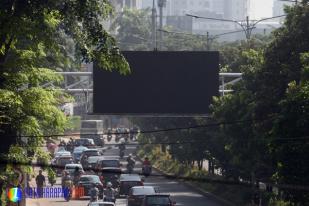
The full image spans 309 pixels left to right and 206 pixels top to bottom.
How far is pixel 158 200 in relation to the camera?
39.8 m

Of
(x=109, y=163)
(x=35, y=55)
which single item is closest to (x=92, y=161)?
(x=109, y=163)

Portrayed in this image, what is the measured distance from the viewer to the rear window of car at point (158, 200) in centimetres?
3950

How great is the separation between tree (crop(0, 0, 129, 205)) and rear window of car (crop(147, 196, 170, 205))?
10209 mm

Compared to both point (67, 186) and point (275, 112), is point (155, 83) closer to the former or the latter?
point (275, 112)

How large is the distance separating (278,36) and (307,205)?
8220mm

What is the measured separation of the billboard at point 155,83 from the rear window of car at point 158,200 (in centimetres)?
384

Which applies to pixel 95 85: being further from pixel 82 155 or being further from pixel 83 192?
pixel 82 155

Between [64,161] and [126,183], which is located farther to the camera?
[64,161]

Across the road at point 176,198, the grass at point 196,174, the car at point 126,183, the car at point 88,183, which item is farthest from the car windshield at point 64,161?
the car at point 126,183

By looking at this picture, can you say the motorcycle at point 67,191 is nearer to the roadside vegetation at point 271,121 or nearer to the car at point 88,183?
the car at point 88,183

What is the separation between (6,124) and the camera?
2650 centimetres

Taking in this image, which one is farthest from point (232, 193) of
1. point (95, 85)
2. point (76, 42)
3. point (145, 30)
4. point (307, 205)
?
point (145, 30)

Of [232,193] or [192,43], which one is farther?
[192,43]

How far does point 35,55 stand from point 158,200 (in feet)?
46.1
